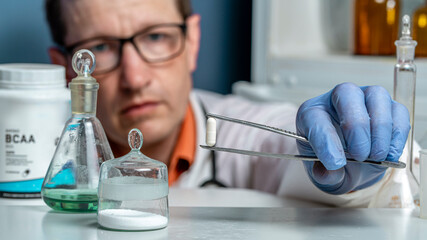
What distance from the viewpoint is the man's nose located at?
112 cm

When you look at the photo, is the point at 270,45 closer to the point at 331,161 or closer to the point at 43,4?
the point at 43,4

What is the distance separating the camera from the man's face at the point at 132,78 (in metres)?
1.14

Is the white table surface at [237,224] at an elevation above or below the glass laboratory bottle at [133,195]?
below

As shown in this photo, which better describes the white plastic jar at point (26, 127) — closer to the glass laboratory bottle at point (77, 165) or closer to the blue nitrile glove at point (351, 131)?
the glass laboratory bottle at point (77, 165)

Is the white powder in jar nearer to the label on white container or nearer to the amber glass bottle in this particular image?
the label on white container

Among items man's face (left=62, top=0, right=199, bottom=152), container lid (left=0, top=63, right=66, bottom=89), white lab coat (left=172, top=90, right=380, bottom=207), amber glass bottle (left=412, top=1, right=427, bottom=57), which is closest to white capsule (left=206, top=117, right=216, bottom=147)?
container lid (left=0, top=63, right=66, bottom=89)

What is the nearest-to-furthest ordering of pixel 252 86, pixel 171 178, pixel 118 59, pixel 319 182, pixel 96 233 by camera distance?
pixel 96 233, pixel 319 182, pixel 118 59, pixel 171 178, pixel 252 86

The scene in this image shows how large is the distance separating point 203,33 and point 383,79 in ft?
1.62

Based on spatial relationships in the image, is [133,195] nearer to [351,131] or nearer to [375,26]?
[351,131]

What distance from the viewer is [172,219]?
56 centimetres

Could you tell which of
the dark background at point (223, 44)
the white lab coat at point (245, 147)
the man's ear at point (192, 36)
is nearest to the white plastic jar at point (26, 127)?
the white lab coat at point (245, 147)

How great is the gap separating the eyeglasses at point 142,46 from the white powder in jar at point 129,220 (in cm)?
67

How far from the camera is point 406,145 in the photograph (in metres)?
0.65

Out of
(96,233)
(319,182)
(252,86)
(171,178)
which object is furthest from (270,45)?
(96,233)
